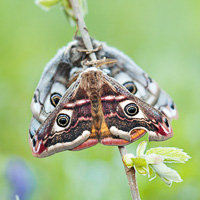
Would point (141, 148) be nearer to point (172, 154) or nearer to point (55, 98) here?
point (172, 154)

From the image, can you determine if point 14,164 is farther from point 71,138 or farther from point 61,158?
point 71,138

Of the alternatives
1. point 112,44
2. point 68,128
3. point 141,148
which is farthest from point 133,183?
point 112,44

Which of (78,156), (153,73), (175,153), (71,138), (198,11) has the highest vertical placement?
(198,11)

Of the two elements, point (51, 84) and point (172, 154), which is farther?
point (51, 84)

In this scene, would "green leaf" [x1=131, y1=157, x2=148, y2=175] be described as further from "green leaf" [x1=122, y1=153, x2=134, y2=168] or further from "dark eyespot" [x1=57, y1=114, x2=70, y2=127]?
"dark eyespot" [x1=57, y1=114, x2=70, y2=127]

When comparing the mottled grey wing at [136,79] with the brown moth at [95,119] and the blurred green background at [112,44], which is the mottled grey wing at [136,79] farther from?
the blurred green background at [112,44]

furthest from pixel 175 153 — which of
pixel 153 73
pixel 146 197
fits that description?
pixel 153 73

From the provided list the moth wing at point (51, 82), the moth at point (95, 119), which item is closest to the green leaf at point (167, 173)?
the moth at point (95, 119)
